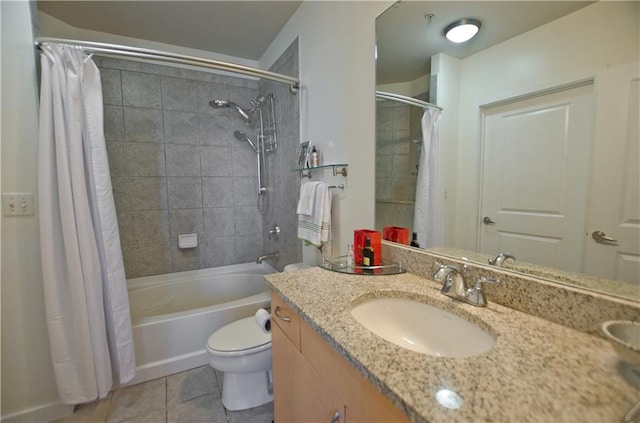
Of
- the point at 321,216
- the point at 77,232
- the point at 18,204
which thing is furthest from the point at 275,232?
the point at 18,204

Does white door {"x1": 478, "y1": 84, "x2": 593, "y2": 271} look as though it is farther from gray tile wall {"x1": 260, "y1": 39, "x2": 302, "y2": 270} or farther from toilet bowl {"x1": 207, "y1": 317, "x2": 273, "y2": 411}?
gray tile wall {"x1": 260, "y1": 39, "x2": 302, "y2": 270}

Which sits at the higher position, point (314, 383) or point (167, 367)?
point (314, 383)

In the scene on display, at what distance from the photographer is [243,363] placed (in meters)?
1.44

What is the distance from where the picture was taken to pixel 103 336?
1.50 m

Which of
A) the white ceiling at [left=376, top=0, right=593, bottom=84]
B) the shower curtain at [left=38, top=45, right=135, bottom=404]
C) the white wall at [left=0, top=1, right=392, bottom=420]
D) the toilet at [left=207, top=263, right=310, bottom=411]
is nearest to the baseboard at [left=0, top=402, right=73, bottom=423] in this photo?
the white wall at [left=0, top=1, right=392, bottom=420]

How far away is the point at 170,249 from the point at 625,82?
9.33 ft

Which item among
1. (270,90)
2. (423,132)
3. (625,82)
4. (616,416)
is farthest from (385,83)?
(270,90)

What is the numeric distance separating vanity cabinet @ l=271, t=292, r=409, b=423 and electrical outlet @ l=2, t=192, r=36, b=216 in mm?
1321

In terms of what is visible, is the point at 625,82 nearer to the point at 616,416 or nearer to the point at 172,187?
the point at 616,416

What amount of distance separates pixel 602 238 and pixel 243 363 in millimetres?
1544

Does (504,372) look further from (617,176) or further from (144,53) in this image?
(144,53)

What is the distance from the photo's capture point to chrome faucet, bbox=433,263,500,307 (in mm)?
851

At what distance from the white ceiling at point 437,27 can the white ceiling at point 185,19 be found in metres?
1.04

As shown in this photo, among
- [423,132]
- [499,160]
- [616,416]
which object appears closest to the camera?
[616,416]
